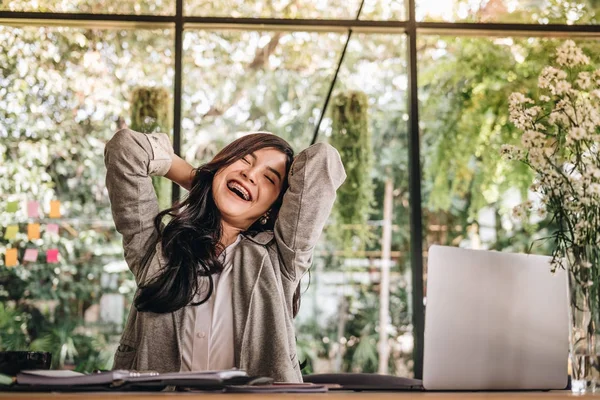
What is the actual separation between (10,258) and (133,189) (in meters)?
2.47

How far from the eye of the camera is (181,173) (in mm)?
2197

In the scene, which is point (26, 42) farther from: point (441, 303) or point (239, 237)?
point (441, 303)

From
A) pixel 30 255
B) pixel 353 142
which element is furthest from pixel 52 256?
pixel 353 142

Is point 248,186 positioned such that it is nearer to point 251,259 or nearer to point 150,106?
point 251,259

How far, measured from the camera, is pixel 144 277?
2012mm

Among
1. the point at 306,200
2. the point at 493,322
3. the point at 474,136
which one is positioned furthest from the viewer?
the point at 474,136

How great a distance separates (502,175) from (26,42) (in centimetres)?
297

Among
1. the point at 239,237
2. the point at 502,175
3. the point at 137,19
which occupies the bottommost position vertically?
the point at 239,237

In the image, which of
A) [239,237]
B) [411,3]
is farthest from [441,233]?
[239,237]

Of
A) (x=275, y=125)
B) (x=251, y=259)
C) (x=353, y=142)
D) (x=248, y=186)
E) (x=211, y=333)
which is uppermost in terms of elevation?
(x=275, y=125)

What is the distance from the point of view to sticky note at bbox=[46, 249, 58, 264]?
169 inches

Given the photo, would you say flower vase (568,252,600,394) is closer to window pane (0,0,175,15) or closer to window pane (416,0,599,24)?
window pane (416,0,599,24)

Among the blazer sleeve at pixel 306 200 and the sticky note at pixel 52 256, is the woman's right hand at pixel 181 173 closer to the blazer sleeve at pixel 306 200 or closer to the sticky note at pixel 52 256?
the blazer sleeve at pixel 306 200

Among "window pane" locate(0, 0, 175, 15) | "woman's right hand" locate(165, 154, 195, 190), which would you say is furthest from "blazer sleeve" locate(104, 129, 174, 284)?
"window pane" locate(0, 0, 175, 15)
